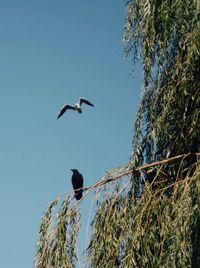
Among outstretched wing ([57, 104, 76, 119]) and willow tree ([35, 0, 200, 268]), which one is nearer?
willow tree ([35, 0, 200, 268])

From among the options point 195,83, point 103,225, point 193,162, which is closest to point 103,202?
point 103,225

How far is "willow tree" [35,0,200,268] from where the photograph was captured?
4.87m

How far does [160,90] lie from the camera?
586 centimetres

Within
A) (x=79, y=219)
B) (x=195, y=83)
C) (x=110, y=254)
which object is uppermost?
(x=195, y=83)

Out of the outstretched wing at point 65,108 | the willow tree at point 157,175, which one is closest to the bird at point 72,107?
the outstretched wing at point 65,108

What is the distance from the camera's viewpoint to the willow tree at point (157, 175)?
4.87m

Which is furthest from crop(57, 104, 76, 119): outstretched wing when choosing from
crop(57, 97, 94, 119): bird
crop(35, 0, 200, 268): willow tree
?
crop(35, 0, 200, 268): willow tree

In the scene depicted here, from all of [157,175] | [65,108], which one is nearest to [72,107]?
[65,108]

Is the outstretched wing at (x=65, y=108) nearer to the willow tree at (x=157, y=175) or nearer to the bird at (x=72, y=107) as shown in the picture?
the bird at (x=72, y=107)

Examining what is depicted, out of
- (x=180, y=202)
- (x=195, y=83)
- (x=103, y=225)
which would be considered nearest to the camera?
(x=180, y=202)

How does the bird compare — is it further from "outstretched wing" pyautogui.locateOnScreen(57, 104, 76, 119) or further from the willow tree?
the willow tree

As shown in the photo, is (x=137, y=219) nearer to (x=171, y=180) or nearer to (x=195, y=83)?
(x=171, y=180)

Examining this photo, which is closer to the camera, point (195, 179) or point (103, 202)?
point (195, 179)

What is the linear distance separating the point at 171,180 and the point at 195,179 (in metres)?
0.57
